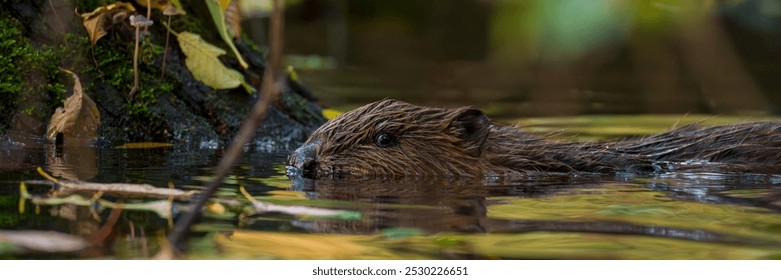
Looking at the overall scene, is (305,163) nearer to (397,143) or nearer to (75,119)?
(397,143)

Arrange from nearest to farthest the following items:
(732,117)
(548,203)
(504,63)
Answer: (504,63) < (548,203) < (732,117)

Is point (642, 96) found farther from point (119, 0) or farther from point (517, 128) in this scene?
point (119, 0)

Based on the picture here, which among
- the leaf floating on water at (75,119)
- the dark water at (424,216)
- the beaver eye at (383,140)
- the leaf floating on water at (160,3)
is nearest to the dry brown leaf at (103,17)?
the leaf floating on water at (160,3)

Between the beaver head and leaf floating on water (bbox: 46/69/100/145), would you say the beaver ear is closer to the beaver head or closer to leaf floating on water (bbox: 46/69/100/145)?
the beaver head

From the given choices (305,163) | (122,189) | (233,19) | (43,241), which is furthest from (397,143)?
(43,241)

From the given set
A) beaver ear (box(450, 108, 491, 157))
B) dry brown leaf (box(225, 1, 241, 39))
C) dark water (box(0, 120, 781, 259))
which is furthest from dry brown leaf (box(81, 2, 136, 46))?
beaver ear (box(450, 108, 491, 157))

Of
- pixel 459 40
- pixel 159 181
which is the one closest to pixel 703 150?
pixel 159 181
